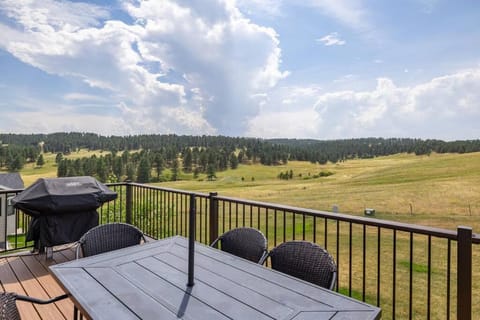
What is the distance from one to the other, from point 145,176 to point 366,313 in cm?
4083

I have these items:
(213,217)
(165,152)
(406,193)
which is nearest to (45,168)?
(165,152)

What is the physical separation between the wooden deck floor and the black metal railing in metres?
0.71

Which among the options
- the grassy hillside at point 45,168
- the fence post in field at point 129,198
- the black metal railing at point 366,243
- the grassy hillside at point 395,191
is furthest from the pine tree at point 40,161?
the fence post in field at point 129,198

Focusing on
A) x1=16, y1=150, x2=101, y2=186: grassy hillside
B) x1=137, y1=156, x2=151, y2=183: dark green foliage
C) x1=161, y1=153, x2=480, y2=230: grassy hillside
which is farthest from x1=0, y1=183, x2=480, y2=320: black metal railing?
x1=16, y1=150, x2=101, y2=186: grassy hillside

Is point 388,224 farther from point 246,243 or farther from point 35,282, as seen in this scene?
point 35,282

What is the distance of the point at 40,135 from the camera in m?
48.0

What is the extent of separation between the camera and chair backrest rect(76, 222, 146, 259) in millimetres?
2354

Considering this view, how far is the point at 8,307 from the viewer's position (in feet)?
4.68

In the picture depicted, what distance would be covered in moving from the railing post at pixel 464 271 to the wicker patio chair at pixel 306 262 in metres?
0.71

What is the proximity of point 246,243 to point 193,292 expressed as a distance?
91 centimetres

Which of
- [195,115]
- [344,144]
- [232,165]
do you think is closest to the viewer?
[195,115]

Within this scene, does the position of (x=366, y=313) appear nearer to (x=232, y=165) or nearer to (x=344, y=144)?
(x=232, y=165)

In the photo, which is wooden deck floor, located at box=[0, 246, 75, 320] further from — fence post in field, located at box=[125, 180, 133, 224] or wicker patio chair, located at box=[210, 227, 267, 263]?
wicker patio chair, located at box=[210, 227, 267, 263]

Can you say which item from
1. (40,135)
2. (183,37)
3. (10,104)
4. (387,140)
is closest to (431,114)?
(183,37)
